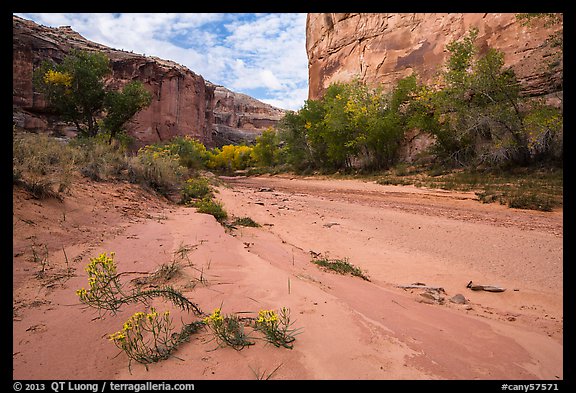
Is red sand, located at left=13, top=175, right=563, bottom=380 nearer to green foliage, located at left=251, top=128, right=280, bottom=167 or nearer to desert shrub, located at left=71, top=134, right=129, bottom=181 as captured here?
desert shrub, located at left=71, top=134, right=129, bottom=181

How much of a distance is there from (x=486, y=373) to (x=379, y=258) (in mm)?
3531

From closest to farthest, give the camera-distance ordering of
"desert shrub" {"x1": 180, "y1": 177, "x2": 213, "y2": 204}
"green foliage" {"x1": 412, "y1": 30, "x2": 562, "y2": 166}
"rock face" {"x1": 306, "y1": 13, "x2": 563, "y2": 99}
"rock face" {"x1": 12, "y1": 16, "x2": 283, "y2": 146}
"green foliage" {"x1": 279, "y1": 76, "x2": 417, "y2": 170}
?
"desert shrub" {"x1": 180, "y1": 177, "x2": 213, "y2": 204} → "green foliage" {"x1": 412, "y1": 30, "x2": 562, "y2": 166} → "rock face" {"x1": 306, "y1": 13, "x2": 563, "y2": 99} → "green foliage" {"x1": 279, "y1": 76, "x2": 417, "y2": 170} → "rock face" {"x1": 12, "y1": 16, "x2": 283, "y2": 146}

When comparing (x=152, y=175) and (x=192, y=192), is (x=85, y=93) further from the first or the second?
(x=192, y=192)

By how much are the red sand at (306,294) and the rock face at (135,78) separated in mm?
33479

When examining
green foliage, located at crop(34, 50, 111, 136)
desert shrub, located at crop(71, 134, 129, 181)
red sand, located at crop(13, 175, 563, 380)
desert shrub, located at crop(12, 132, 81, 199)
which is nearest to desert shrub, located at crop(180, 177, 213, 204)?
desert shrub, located at crop(71, 134, 129, 181)

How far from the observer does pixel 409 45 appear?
27250 mm

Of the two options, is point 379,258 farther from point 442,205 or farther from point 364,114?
point 364,114

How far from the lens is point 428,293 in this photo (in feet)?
11.9

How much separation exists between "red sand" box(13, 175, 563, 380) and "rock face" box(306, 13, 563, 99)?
14.5 meters

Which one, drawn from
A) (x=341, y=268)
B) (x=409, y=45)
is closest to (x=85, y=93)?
(x=341, y=268)

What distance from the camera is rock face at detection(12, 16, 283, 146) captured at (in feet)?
106

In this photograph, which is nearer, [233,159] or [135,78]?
[135,78]

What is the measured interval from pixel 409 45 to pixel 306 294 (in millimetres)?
30885

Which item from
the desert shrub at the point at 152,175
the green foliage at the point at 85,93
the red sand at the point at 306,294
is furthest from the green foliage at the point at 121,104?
the red sand at the point at 306,294
